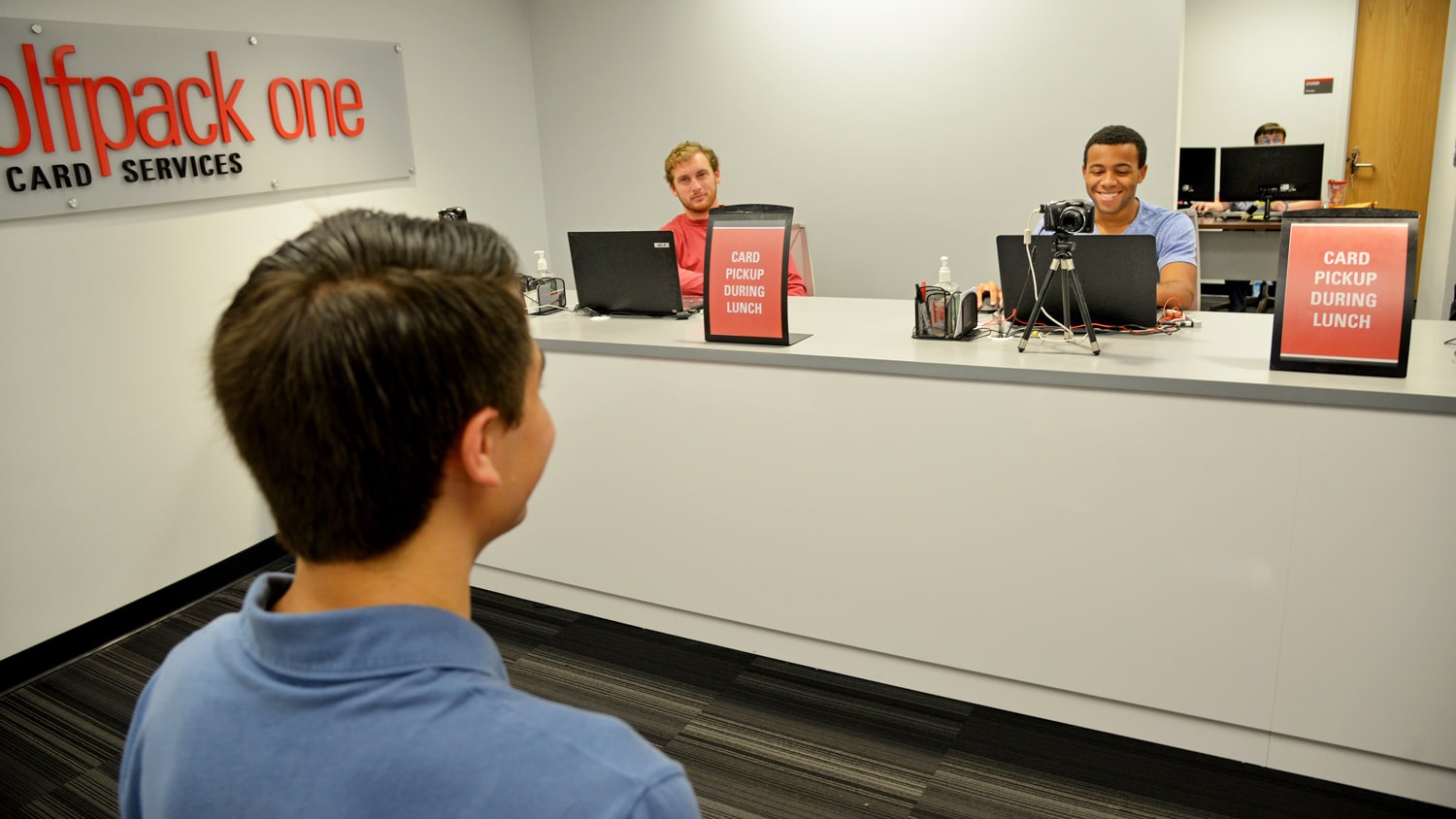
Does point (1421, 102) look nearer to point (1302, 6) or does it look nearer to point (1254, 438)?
point (1302, 6)

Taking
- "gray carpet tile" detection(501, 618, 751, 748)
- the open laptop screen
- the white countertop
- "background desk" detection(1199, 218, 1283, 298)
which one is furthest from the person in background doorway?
"gray carpet tile" detection(501, 618, 751, 748)

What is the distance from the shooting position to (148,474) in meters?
3.36

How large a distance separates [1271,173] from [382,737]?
7.22m

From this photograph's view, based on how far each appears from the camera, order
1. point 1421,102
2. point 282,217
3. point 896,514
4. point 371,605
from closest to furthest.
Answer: point 371,605 < point 896,514 < point 282,217 < point 1421,102

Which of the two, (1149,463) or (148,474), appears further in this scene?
(148,474)

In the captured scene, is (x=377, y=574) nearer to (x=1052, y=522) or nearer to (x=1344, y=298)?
(x=1052, y=522)

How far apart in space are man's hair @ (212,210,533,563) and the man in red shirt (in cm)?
318

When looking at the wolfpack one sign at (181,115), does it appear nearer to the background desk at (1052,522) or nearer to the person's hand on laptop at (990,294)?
the background desk at (1052,522)

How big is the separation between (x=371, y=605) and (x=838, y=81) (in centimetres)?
408

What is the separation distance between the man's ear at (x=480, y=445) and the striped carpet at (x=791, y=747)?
5.90 ft

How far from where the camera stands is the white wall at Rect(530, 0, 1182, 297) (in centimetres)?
387

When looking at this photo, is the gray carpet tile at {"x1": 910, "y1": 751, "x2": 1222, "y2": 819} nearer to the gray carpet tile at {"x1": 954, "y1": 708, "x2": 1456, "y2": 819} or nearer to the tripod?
the gray carpet tile at {"x1": 954, "y1": 708, "x2": 1456, "y2": 819}

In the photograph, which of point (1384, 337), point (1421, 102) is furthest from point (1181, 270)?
point (1421, 102)

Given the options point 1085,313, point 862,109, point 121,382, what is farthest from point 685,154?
point 121,382
